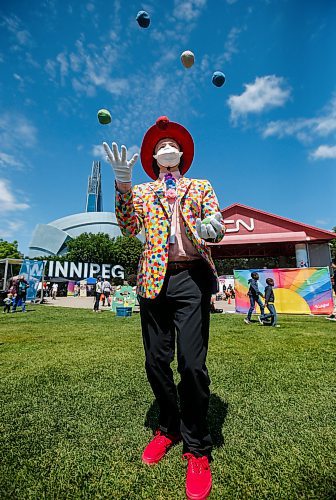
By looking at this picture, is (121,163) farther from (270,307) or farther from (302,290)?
(302,290)

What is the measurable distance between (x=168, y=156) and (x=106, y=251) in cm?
4855

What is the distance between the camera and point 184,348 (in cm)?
178

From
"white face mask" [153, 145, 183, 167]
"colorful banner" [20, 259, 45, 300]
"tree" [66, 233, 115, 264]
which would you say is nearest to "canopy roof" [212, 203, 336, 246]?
"colorful banner" [20, 259, 45, 300]

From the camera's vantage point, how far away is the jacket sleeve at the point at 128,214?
1.94 m

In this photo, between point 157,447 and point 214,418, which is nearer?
point 157,447

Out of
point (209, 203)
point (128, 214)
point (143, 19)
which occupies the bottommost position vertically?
point (128, 214)

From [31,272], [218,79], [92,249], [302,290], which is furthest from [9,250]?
[218,79]

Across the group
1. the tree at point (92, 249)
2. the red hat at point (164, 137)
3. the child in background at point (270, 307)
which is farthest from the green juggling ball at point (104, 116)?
the tree at point (92, 249)

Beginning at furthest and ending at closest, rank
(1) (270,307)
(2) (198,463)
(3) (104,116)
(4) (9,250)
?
(4) (9,250) → (1) (270,307) → (3) (104,116) → (2) (198,463)

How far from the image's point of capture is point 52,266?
4041 centimetres

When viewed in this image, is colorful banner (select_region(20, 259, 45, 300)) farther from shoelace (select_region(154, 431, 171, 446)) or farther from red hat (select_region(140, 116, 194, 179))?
shoelace (select_region(154, 431, 171, 446))

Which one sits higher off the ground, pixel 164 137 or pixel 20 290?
pixel 164 137

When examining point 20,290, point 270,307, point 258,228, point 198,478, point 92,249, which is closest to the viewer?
point 198,478

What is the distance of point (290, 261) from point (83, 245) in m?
34.4
